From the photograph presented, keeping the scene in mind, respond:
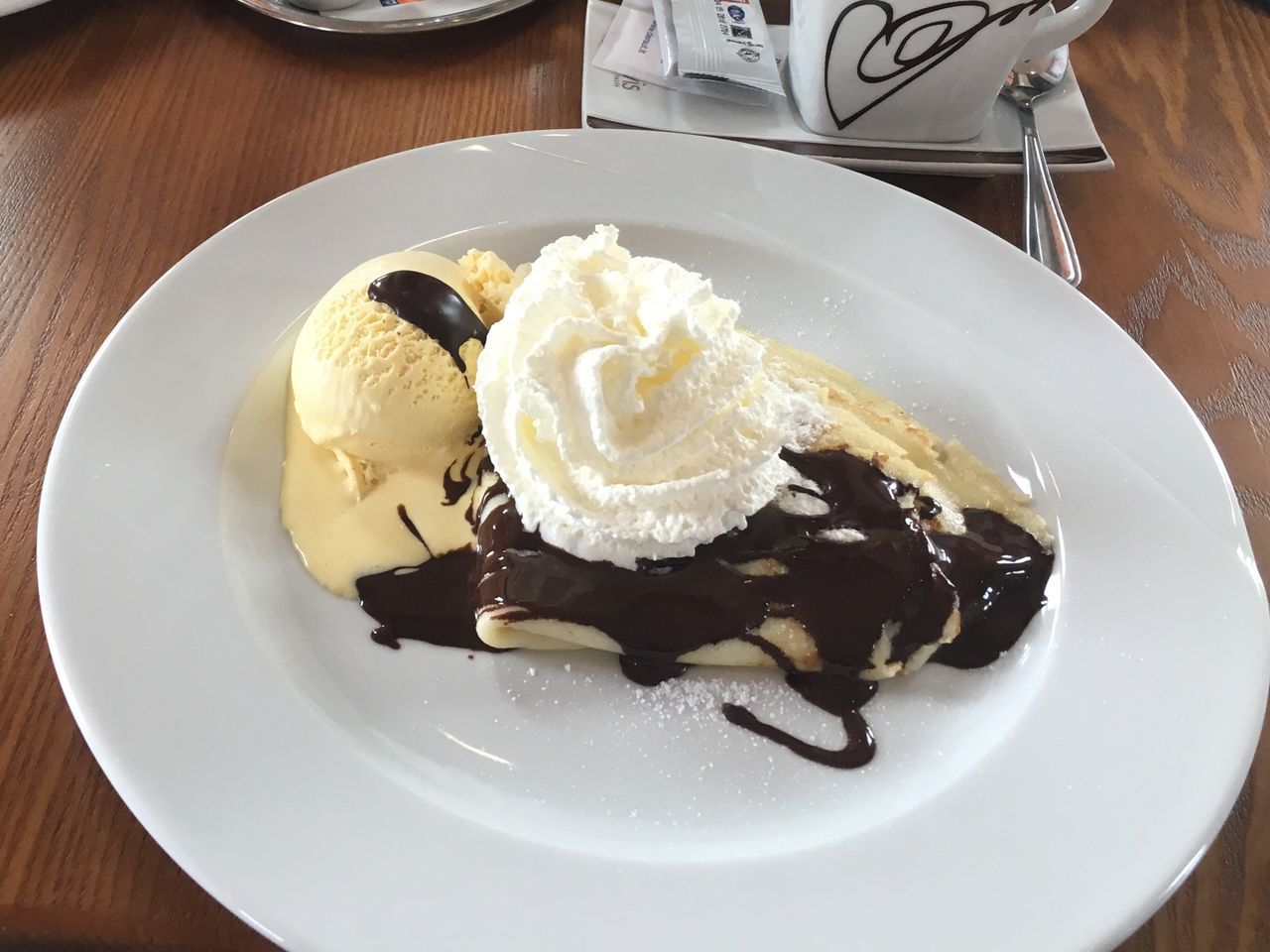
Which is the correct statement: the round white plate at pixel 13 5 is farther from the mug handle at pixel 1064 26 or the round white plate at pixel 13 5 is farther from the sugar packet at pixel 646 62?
the mug handle at pixel 1064 26

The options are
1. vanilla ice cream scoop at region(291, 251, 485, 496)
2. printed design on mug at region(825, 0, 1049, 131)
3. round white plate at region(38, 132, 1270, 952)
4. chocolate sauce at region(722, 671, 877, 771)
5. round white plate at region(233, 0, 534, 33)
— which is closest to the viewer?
round white plate at region(38, 132, 1270, 952)

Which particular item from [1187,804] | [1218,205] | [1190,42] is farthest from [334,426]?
[1190,42]

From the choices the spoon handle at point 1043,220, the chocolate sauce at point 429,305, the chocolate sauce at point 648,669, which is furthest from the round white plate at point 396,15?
the chocolate sauce at point 648,669

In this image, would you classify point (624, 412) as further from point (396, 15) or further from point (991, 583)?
point (396, 15)

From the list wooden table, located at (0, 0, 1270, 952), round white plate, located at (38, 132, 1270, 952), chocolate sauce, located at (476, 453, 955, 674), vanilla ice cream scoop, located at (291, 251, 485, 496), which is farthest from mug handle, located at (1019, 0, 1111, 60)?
vanilla ice cream scoop, located at (291, 251, 485, 496)

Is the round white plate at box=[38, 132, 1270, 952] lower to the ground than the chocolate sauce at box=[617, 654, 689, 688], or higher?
higher

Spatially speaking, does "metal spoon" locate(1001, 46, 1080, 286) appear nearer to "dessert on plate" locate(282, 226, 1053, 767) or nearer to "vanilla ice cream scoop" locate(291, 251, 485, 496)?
"dessert on plate" locate(282, 226, 1053, 767)
